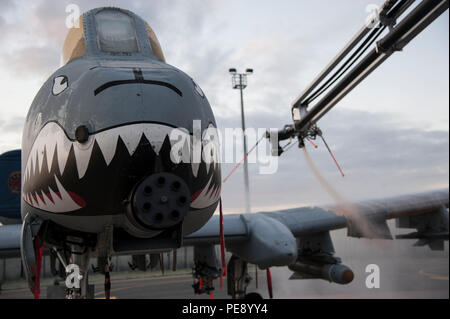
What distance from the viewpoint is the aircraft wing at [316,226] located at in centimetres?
784

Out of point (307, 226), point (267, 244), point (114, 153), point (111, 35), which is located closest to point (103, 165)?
point (114, 153)

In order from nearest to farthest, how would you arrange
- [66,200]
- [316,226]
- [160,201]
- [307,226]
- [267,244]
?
[160,201], [66,200], [267,244], [307,226], [316,226]

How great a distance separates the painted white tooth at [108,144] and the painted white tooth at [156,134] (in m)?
0.24

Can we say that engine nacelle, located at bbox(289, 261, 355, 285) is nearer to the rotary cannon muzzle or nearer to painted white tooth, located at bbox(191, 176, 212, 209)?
painted white tooth, located at bbox(191, 176, 212, 209)

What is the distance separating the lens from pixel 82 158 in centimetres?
318

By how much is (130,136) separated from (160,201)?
560mm

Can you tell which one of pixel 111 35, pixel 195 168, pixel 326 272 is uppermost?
pixel 111 35

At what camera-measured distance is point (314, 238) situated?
10.8 m

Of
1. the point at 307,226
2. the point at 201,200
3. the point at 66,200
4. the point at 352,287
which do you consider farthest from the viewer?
the point at 352,287

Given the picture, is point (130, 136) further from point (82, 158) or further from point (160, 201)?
point (160, 201)
